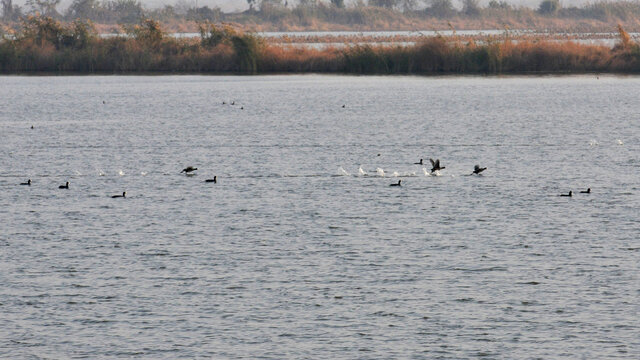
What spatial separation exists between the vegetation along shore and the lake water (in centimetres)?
2995

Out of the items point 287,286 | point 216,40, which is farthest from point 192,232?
point 216,40

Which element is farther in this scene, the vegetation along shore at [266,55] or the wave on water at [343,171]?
the vegetation along shore at [266,55]

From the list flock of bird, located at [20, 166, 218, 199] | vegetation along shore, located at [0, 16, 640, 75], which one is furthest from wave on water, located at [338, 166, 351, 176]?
vegetation along shore, located at [0, 16, 640, 75]

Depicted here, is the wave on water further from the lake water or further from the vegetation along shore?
the vegetation along shore

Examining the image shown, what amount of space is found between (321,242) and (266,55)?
207ft

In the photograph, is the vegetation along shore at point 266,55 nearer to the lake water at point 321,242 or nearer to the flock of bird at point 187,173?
the lake water at point 321,242

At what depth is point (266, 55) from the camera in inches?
3351

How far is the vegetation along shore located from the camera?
3155 inches

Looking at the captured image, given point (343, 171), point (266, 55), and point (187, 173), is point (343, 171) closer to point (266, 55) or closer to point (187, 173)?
point (187, 173)

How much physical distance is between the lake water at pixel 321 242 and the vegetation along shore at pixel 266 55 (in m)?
30.0

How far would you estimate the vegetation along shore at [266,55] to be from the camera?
80125 mm

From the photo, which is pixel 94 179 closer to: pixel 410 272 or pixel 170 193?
pixel 170 193

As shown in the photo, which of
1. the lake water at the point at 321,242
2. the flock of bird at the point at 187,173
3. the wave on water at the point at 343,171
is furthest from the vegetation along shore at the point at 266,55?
the flock of bird at the point at 187,173

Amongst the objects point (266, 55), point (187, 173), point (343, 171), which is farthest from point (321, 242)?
point (266, 55)
